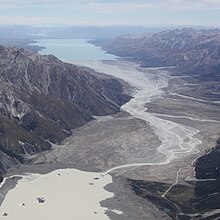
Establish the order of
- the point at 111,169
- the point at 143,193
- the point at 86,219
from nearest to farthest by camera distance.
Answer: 1. the point at 86,219
2. the point at 143,193
3. the point at 111,169

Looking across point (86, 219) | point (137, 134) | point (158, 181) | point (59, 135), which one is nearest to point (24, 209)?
point (86, 219)

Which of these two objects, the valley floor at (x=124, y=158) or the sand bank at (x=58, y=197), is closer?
the sand bank at (x=58, y=197)

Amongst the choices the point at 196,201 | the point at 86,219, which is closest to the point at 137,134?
the point at 196,201

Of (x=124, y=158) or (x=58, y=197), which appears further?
(x=124, y=158)

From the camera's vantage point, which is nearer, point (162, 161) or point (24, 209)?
point (24, 209)

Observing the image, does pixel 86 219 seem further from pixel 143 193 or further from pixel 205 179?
pixel 205 179

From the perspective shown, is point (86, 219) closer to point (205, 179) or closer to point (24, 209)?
point (24, 209)

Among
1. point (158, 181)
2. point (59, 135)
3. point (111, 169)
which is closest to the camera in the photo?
point (158, 181)

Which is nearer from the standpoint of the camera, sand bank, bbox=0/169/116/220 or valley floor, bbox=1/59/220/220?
sand bank, bbox=0/169/116/220

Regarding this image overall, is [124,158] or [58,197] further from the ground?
[58,197]
